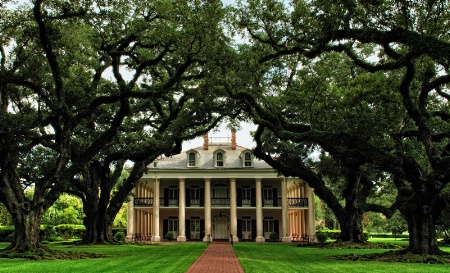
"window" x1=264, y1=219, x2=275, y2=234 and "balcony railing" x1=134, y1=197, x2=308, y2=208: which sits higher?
"balcony railing" x1=134, y1=197, x2=308, y2=208

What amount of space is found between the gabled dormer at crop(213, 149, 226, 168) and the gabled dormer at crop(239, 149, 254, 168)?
1.68 meters

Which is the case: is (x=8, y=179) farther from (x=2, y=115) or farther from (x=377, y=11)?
(x=377, y=11)

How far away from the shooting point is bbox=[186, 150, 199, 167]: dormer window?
3994 cm

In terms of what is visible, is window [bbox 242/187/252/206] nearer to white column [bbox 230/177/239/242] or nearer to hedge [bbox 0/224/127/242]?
white column [bbox 230/177/239/242]

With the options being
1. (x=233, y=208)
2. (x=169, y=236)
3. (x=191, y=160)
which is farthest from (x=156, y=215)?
(x=233, y=208)

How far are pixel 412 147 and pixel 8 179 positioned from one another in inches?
677

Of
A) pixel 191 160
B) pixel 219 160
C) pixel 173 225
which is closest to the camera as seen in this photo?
pixel 219 160

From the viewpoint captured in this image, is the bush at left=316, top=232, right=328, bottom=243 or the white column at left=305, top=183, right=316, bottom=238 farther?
the white column at left=305, top=183, right=316, bottom=238

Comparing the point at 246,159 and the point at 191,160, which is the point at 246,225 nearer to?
the point at 246,159

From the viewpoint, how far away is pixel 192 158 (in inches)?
1585

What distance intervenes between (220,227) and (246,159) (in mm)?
7266

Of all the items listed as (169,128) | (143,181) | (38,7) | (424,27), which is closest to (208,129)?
(169,128)

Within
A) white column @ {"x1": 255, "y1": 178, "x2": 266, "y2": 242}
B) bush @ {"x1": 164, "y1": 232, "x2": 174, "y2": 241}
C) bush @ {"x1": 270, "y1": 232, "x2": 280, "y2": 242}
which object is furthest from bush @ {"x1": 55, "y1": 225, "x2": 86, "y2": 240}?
bush @ {"x1": 270, "y1": 232, "x2": 280, "y2": 242}

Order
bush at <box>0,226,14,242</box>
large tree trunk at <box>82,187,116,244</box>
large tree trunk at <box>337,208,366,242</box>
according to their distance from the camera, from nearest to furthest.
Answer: large tree trunk at <box>337,208,366,242</box>
large tree trunk at <box>82,187,116,244</box>
bush at <box>0,226,14,242</box>
